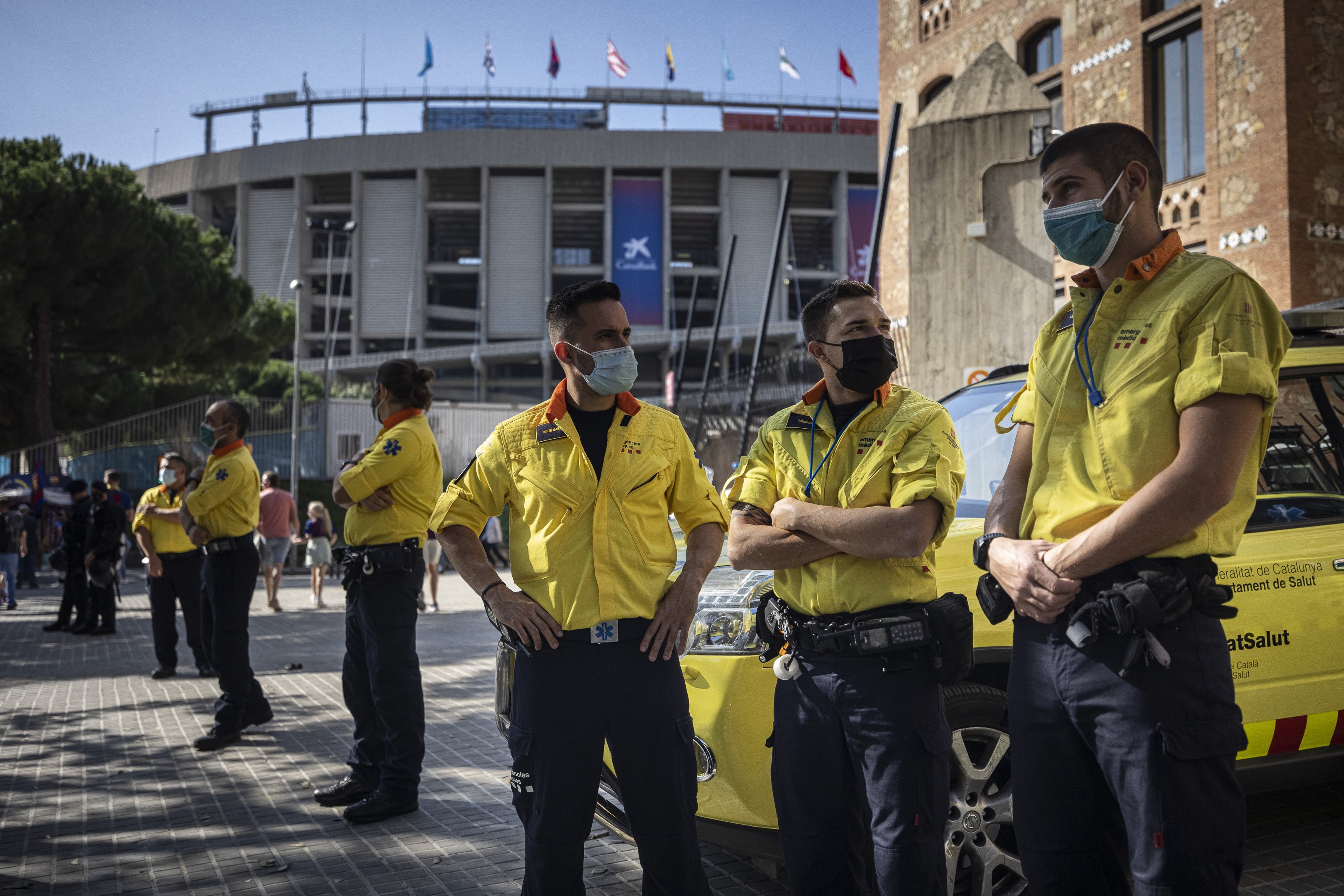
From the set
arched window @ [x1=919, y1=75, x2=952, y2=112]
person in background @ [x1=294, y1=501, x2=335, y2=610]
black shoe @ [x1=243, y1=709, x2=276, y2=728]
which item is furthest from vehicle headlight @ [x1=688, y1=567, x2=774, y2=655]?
arched window @ [x1=919, y1=75, x2=952, y2=112]

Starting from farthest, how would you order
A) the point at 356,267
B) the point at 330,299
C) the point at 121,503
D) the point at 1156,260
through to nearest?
1. the point at 356,267
2. the point at 330,299
3. the point at 121,503
4. the point at 1156,260

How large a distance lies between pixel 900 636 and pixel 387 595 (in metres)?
2.98

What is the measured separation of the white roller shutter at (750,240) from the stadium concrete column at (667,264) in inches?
165

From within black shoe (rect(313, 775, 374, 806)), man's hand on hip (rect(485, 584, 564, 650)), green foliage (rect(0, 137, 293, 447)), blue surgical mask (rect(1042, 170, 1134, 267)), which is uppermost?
green foliage (rect(0, 137, 293, 447))

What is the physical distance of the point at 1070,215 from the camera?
7.77 feet

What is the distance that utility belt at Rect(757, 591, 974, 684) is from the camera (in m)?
2.69

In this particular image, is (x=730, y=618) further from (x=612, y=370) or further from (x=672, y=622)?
(x=612, y=370)

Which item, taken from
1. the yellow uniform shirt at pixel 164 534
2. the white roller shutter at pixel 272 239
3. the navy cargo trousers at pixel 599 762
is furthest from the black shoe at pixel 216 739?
the white roller shutter at pixel 272 239

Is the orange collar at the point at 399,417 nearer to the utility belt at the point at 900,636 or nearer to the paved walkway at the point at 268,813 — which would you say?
the paved walkway at the point at 268,813

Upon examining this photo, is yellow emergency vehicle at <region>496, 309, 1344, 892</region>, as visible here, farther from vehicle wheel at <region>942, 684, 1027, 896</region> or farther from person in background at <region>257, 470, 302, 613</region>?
person in background at <region>257, 470, 302, 613</region>

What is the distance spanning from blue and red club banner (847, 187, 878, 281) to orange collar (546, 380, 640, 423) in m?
64.5

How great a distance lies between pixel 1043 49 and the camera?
18.3m

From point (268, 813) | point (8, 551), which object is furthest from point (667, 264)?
point (268, 813)

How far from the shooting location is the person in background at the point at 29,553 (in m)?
19.0
